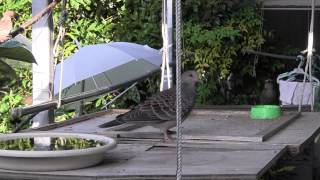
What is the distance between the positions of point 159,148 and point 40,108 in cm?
82

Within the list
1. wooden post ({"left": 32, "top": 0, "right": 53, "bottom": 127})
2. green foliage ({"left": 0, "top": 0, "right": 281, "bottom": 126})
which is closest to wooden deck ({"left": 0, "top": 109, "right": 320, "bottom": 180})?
wooden post ({"left": 32, "top": 0, "right": 53, "bottom": 127})

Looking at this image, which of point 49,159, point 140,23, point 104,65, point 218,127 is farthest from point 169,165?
point 140,23

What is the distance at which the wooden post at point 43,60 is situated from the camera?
153 inches

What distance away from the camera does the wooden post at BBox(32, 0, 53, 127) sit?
3879 mm

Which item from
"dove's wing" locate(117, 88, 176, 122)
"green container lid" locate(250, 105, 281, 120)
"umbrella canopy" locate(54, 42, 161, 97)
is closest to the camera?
"dove's wing" locate(117, 88, 176, 122)

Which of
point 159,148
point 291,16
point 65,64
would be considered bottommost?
point 159,148

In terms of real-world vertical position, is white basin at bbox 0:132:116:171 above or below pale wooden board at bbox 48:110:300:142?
above

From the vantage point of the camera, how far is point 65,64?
14.1 ft

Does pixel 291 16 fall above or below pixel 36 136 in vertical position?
above

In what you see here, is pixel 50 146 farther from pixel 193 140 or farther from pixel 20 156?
pixel 193 140

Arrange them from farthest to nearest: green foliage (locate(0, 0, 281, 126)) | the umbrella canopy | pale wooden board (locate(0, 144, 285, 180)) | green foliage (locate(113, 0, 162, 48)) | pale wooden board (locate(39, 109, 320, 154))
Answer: green foliage (locate(113, 0, 162, 48))
green foliage (locate(0, 0, 281, 126))
the umbrella canopy
pale wooden board (locate(39, 109, 320, 154))
pale wooden board (locate(0, 144, 285, 180))

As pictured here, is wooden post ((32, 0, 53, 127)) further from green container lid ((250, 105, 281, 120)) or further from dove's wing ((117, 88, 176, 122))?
green container lid ((250, 105, 281, 120))

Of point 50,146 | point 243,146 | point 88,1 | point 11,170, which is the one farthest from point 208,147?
point 88,1

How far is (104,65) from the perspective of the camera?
4.24m
